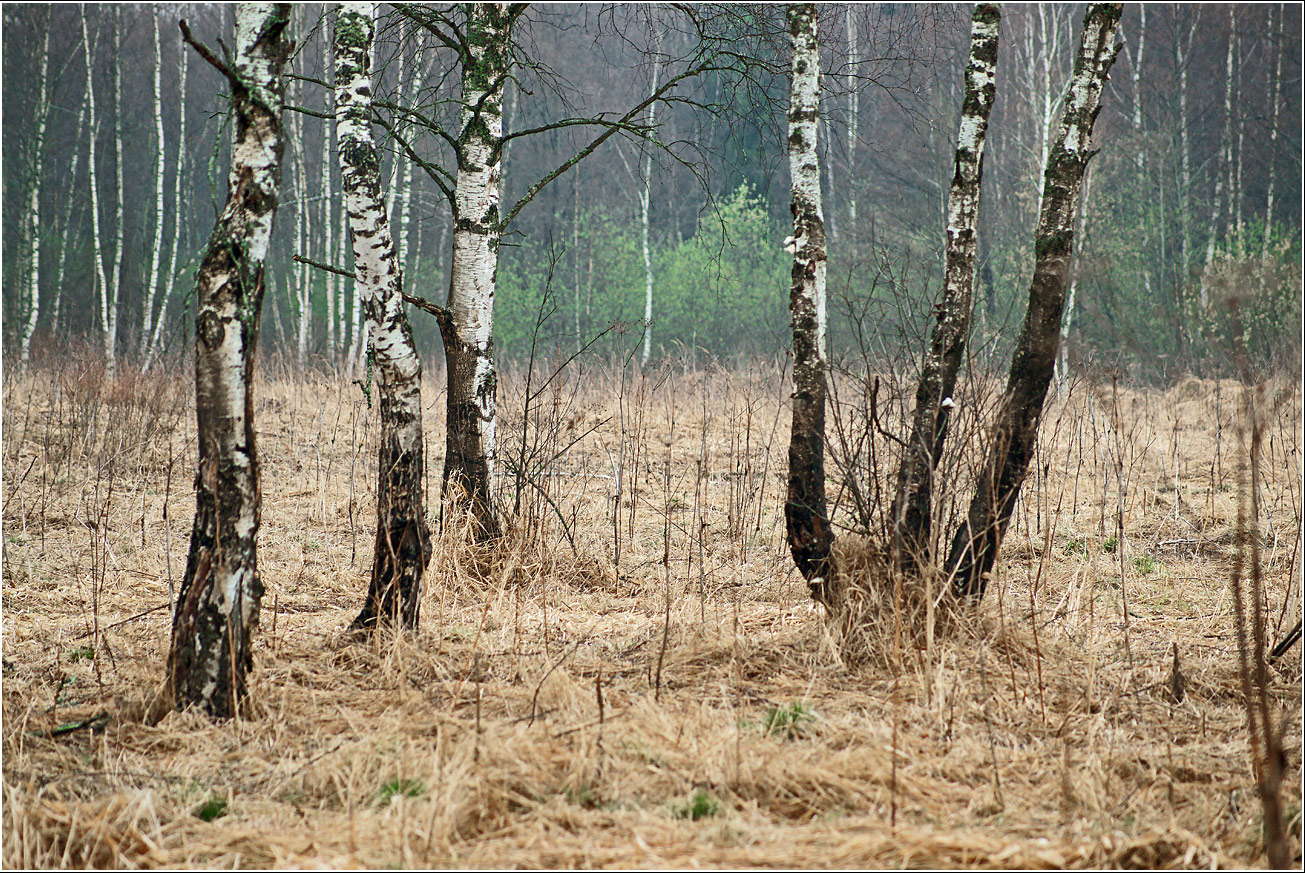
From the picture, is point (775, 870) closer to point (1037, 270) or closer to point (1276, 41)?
point (1037, 270)

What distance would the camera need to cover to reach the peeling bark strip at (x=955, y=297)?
3529mm

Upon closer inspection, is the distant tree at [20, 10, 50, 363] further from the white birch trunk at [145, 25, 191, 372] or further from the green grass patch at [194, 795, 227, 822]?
the green grass patch at [194, 795, 227, 822]

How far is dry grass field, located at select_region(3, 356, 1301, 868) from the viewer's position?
2.24 m

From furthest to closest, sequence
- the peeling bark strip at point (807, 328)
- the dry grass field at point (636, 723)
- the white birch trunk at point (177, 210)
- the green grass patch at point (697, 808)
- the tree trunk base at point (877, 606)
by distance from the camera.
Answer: the white birch trunk at point (177, 210)
the peeling bark strip at point (807, 328)
the tree trunk base at point (877, 606)
the green grass patch at point (697, 808)
the dry grass field at point (636, 723)

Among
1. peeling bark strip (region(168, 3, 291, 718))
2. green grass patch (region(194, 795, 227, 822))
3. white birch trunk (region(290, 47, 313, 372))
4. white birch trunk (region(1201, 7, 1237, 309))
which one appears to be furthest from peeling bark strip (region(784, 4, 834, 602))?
white birch trunk (region(1201, 7, 1237, 309))

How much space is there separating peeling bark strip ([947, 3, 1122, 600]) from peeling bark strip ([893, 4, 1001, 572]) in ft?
0.67

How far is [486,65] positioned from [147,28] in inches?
738

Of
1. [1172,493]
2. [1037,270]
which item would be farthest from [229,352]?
[1172,493]

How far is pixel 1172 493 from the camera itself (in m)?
7.03

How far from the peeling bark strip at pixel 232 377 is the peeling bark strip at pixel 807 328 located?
198 centimetres

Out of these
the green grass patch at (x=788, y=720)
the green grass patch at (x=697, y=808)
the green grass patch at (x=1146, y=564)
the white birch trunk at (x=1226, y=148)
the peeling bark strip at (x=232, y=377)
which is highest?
the white birch trunk at (x=1226, y=148)

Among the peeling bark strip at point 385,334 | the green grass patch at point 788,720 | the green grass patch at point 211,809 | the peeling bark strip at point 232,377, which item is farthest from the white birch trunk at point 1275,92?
the green grass patch at point 211,809

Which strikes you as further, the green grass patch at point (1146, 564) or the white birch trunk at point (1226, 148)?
the white birch trunk at point (1226, 148)

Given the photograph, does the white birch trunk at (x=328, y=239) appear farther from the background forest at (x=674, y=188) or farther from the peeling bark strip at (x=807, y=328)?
the peeling bark strip at (x=807, y=328)
